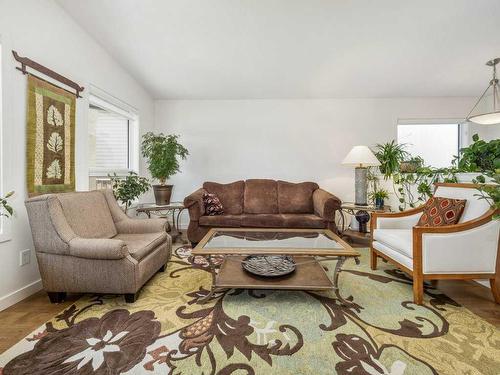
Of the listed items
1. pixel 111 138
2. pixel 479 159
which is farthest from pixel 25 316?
pixel 479 159

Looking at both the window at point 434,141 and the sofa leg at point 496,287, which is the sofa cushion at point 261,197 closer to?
the sofa leg at point 496,287

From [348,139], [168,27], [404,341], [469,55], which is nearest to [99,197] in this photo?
[168,27]

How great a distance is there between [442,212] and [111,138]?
4181 millimetres

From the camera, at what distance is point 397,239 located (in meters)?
2.21

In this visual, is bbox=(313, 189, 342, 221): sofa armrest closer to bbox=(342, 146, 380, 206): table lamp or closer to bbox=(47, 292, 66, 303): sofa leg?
bbox=(342, 146, 380, 206): table lamp

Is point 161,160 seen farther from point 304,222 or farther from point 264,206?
point 304,222

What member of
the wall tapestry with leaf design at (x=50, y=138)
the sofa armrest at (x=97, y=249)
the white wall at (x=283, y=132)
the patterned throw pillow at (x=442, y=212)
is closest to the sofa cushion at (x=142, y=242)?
the sofa armrest at (x=97, y=249)

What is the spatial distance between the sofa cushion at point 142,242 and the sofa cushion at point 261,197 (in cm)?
162

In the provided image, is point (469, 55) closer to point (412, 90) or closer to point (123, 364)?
point (412, 90)

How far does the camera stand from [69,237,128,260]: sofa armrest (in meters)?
1.80

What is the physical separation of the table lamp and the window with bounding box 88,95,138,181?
3.46 m

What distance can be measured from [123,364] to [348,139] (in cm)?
444

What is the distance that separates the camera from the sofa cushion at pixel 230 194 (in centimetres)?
389

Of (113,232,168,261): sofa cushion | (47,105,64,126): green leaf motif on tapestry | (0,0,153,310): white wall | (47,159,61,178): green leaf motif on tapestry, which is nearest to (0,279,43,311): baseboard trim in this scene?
(0,0,153,310): white wall
